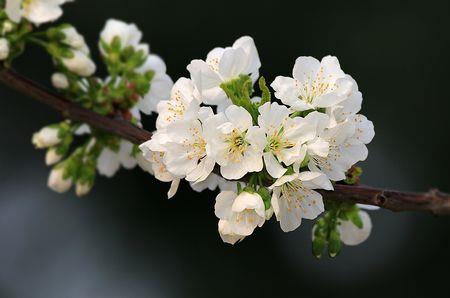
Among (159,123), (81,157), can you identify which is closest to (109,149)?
(81,157)

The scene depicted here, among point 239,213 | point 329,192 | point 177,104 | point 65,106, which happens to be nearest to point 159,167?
point 177,104

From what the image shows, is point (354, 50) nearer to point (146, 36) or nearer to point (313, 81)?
point (146, 36)

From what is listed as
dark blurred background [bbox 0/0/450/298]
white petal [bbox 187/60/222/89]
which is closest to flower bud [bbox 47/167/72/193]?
white petal [bbox 187/60/222/89]

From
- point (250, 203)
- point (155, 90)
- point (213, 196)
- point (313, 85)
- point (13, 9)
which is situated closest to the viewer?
point (250, 203)

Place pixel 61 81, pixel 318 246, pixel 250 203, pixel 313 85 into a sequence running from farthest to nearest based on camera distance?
pixel 61 81 → pixel 318 246 → pixel 313 85 → pixel 250 203

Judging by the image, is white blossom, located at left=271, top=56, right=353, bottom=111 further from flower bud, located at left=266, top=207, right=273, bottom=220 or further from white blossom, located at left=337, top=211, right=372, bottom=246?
white blossom, located at left=337, top=211, right=372, bottom=246

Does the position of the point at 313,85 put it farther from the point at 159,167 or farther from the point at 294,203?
the point at 159,167

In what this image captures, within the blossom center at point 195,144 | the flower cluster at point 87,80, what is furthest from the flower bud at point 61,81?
the blossom center at point 195,144
